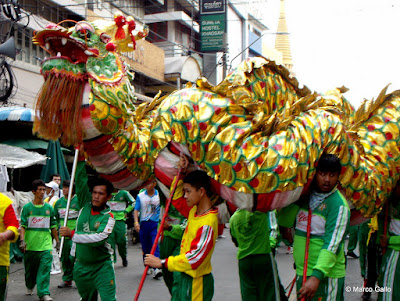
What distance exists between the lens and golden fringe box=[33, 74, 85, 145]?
14.0ft

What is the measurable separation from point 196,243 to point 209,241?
10 centimetres

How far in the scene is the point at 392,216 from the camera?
17.1 ft

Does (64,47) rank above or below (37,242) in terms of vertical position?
above

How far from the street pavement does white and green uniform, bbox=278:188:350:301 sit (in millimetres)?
3291

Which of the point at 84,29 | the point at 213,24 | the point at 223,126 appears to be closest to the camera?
the point at 223,126

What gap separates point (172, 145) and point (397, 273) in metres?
2.73

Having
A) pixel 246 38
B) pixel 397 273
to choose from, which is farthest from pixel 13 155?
pixel 246 38

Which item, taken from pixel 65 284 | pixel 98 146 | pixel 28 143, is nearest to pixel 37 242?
pixel 65 284

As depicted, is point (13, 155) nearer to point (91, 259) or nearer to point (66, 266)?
point (66, 266)

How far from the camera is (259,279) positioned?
15.8ft

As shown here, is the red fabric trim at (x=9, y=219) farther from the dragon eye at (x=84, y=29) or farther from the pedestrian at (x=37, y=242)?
the pedestrian at (x=37, y=242)

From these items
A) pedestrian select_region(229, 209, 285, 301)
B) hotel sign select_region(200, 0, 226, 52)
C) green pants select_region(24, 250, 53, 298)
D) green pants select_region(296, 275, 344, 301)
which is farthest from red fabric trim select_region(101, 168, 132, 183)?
hotel sign select_region(200, 0, 226, 52)

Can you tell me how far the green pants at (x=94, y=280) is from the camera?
523 centimetres

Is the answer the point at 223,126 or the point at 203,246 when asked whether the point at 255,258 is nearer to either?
the point at 203,246
